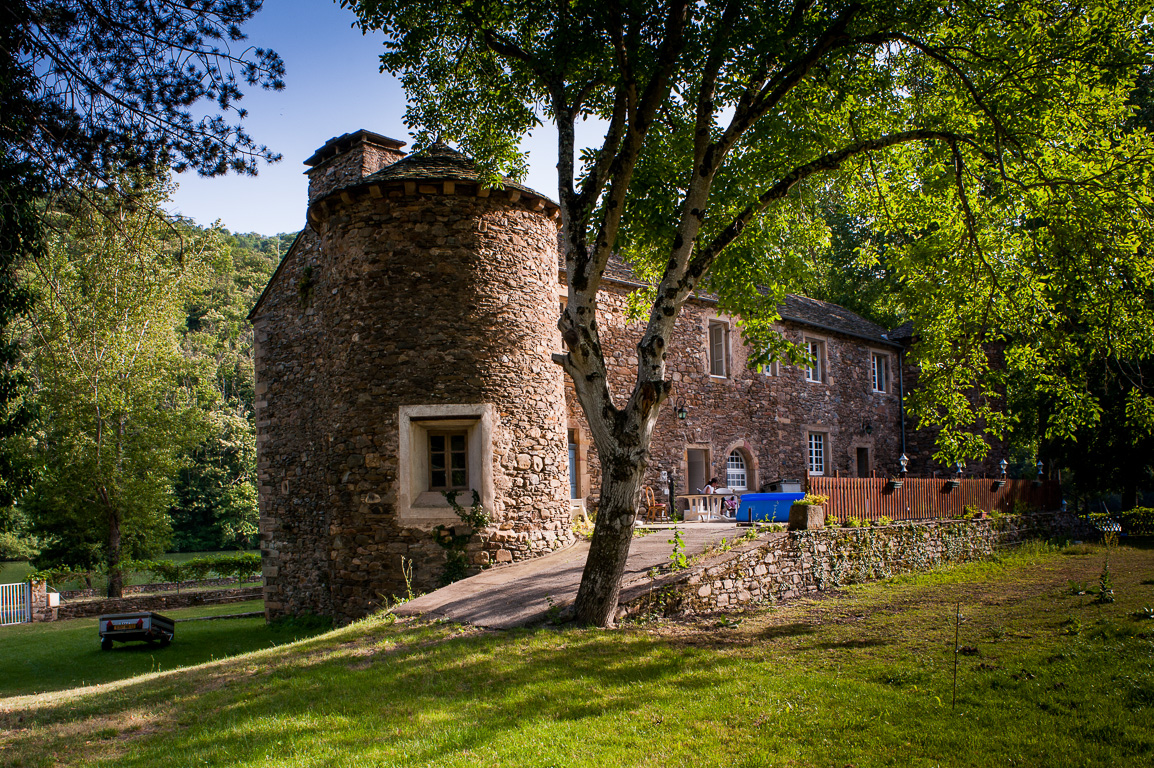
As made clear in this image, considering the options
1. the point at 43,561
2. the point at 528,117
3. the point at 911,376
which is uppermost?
the point at 528,117

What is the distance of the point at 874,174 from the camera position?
9.36 meters

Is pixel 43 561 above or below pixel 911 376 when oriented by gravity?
below

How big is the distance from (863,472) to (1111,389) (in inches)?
290

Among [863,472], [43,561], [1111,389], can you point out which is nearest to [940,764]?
[1111,389]

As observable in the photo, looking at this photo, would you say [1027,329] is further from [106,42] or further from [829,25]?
[106,42]

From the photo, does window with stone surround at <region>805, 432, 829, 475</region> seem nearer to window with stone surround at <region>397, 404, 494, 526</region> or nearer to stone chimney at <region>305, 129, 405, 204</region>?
window with stone surround at <region>397, 404, 494, 526</region>

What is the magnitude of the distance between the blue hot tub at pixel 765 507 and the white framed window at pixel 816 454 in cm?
776

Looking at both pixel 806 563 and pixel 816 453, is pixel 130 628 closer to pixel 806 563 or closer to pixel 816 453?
pixel 806 563

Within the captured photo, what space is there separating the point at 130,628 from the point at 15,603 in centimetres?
883

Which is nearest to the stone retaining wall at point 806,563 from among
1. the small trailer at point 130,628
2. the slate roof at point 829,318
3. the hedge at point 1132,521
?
the hedge at point 1132,521

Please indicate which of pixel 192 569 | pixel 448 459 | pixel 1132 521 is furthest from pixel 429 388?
pixel 1132 521

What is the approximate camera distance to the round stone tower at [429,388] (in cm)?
1093

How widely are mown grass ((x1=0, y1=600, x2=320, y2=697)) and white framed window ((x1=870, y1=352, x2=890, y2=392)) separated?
20.4 m

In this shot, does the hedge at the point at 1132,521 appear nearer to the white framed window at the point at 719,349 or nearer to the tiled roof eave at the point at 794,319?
the tiled roof eave at the point at 794,319
